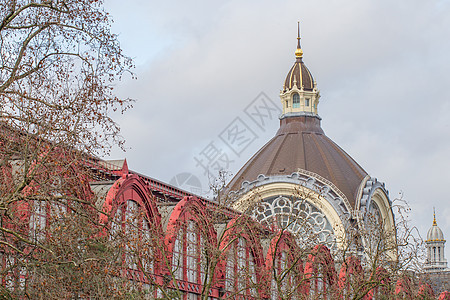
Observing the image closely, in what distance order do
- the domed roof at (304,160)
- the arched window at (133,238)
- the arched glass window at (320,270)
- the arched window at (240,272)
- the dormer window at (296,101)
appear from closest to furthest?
the arched window at (133,238), the arched window at (240,272), the arched glass window at (320,270), the domed roof at (304,160), the dormer window at (296,101)

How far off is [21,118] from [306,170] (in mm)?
65351

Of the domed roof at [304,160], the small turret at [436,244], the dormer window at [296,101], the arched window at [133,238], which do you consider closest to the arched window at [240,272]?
the arched window at [133,238]

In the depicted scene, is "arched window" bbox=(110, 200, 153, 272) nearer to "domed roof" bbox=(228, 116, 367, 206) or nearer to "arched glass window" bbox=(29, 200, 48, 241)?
"arched glass window" bbox=(29, 200, 48, 241)

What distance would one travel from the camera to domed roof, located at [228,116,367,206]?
82.8m

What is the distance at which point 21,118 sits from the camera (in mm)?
18531

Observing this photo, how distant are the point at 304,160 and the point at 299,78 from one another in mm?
16084

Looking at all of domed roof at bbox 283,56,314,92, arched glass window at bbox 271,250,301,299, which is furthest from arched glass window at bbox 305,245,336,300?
domed roof at bbox 283,56,314,92

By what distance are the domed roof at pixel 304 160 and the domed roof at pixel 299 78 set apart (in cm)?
523

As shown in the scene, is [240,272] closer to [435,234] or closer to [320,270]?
[320,270]

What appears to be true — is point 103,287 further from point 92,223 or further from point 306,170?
point 306,170

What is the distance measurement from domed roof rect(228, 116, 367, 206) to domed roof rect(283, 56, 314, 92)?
523 cm

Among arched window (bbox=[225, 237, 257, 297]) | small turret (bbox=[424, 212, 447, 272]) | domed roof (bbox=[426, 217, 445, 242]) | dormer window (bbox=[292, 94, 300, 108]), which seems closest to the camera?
arched window (bbox=[225, 237, 257, 297])

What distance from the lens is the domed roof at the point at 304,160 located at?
82.8 m

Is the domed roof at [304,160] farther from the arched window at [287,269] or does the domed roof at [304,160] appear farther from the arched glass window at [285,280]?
the arched glass window at [285,280]
